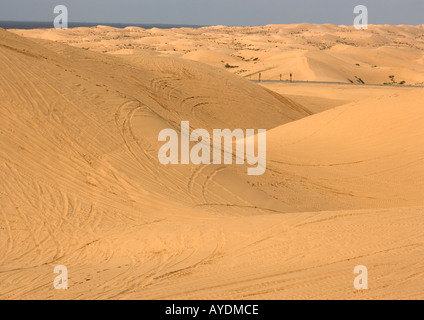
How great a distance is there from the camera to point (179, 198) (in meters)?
13.2

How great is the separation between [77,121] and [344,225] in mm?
8703

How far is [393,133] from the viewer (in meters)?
19.4

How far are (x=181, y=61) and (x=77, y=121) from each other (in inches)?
647

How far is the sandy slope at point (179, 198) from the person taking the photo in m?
7.53

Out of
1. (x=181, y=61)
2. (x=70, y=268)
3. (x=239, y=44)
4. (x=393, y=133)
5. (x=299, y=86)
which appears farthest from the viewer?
(x=239, y=44)

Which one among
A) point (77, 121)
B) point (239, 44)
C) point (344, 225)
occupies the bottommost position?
point (344, 225)

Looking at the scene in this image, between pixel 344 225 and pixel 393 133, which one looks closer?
pixel 344 225

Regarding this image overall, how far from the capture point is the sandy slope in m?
7.53
